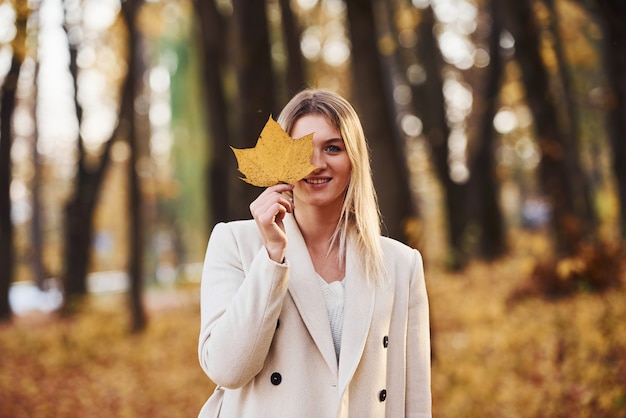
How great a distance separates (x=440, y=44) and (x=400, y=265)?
16.9 metres

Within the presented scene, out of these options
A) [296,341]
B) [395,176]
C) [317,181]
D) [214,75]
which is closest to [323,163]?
[317,181]

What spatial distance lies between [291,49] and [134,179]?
521 centimetres

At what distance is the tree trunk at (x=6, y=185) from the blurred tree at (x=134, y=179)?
263cm

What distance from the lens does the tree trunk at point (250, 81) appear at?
8.52 metres

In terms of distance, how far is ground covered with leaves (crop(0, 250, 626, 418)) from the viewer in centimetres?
775

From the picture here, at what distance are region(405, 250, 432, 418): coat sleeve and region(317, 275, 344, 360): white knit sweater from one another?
12.1 inches

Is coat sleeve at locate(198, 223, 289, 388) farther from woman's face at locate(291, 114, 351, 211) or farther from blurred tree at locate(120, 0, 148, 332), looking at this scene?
blurred tree at locate(120, 0, 148, 332)

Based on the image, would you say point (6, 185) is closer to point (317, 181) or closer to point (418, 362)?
point (317, 181)

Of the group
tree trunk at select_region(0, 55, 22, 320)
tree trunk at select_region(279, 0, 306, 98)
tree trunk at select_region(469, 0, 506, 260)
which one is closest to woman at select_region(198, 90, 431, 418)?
tree trunk at select_region(279, 0, 306, 98)

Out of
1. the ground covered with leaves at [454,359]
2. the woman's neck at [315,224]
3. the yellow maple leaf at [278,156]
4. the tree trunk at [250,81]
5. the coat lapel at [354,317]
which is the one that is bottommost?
the ground covered with leaves at [454,359]

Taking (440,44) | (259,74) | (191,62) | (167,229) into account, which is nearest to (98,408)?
(259,74)

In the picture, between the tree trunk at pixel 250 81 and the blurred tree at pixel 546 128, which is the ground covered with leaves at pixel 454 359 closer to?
the blurred tree at pixel 546 128

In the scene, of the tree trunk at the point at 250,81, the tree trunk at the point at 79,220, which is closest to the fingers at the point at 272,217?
the tree trunk at the point at 250,81

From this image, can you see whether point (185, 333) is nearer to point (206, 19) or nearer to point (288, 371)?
point (206, 19)
